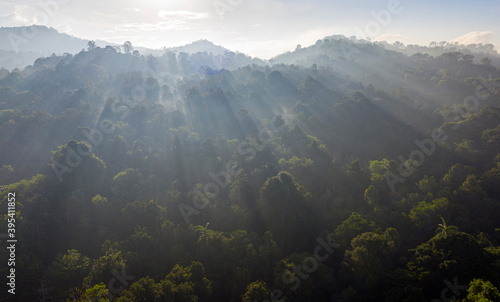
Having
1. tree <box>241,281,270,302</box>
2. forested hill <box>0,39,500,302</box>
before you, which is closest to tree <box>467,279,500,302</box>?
forested hill <box>0,39,500,302</box>

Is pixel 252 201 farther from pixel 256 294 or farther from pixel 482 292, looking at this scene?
pixel 482 292

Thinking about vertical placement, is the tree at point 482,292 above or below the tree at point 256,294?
above

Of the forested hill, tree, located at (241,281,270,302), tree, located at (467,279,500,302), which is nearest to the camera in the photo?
tree, located at (467,279,500,302)

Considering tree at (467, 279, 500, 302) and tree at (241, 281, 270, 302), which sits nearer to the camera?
tree at (467, 279, 500, 302)

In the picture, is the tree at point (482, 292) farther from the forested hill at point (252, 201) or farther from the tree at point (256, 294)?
the tree at point (256, 294)

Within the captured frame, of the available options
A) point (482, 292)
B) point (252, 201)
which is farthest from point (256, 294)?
point (252, 201)

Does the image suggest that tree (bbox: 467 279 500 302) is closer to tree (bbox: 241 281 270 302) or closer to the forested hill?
the forested hill

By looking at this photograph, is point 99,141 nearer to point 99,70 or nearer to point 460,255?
point 460,255

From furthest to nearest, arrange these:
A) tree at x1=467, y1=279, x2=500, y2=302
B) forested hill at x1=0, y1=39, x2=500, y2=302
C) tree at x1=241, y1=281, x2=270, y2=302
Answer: forested hill at x1=0, y1=39, x2=500, y2=302, tree at x1=241, y1=281, x2=270, y2=302, tree at x1=467, y1=279, x2=500, y2=302

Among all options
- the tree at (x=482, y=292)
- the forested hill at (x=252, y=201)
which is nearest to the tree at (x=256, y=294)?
the forested hill at (x=252, y=201)
